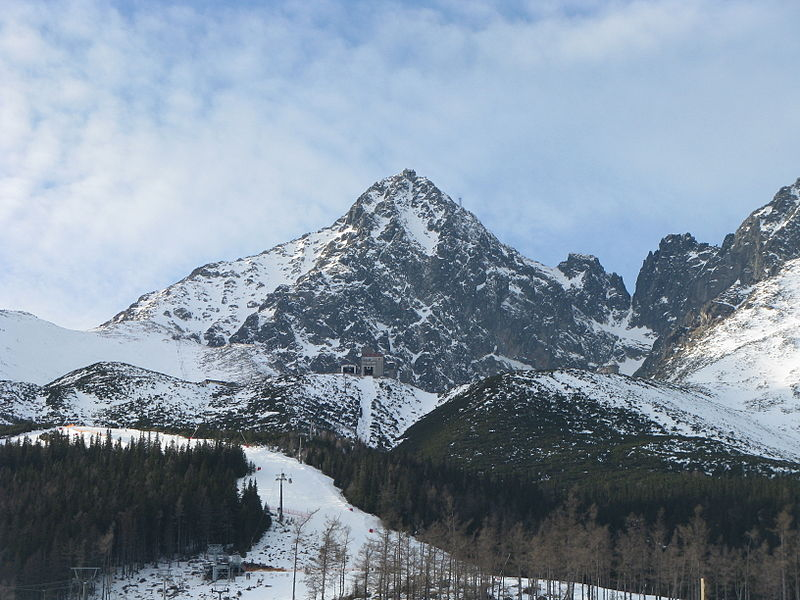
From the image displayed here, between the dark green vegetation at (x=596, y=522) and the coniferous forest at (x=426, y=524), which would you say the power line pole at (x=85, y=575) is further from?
the dark green vegetation at (x=596, y=522)

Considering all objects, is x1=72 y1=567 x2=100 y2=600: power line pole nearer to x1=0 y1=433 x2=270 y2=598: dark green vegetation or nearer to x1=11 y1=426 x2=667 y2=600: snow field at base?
x1=0 y1=433 x2=270 y2=598: dark green vegetation

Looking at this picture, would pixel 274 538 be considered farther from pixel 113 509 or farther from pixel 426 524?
pixel 426 524

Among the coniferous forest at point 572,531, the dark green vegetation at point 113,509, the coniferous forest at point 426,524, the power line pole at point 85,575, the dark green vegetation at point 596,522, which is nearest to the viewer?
the power line pole at point 85,575

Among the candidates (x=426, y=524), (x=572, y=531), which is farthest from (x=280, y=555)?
Result: (x=572, y=531)

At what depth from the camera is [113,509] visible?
117m

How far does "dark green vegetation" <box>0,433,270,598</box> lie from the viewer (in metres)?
104

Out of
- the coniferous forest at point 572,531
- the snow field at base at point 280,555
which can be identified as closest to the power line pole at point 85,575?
the snow field at base at point 280,555

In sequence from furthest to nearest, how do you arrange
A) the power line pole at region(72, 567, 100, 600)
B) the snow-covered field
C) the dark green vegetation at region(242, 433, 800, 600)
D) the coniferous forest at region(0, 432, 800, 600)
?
the dark green vegetation at region(242, 433, 800, 600) < the coniferous forest at region(0, 432, 800, 600) < the snow-covered field < the power line pole at region(72, 567, 100, 600)

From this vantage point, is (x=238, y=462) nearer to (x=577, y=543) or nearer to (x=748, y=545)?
(x=577, y=543)

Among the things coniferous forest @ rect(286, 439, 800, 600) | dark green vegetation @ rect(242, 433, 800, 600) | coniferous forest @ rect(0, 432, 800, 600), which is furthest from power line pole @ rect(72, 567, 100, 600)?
dark green vegetation @ rect(242, 433, 800, 600)

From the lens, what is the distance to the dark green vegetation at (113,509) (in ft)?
343

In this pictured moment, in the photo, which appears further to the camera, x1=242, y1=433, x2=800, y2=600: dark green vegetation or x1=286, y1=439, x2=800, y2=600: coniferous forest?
x1=242, y1=433, x2=800, y2=600: dark green vegetation

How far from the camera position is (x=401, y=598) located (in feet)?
340

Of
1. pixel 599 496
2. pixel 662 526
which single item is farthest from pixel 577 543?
pixel 599 496
